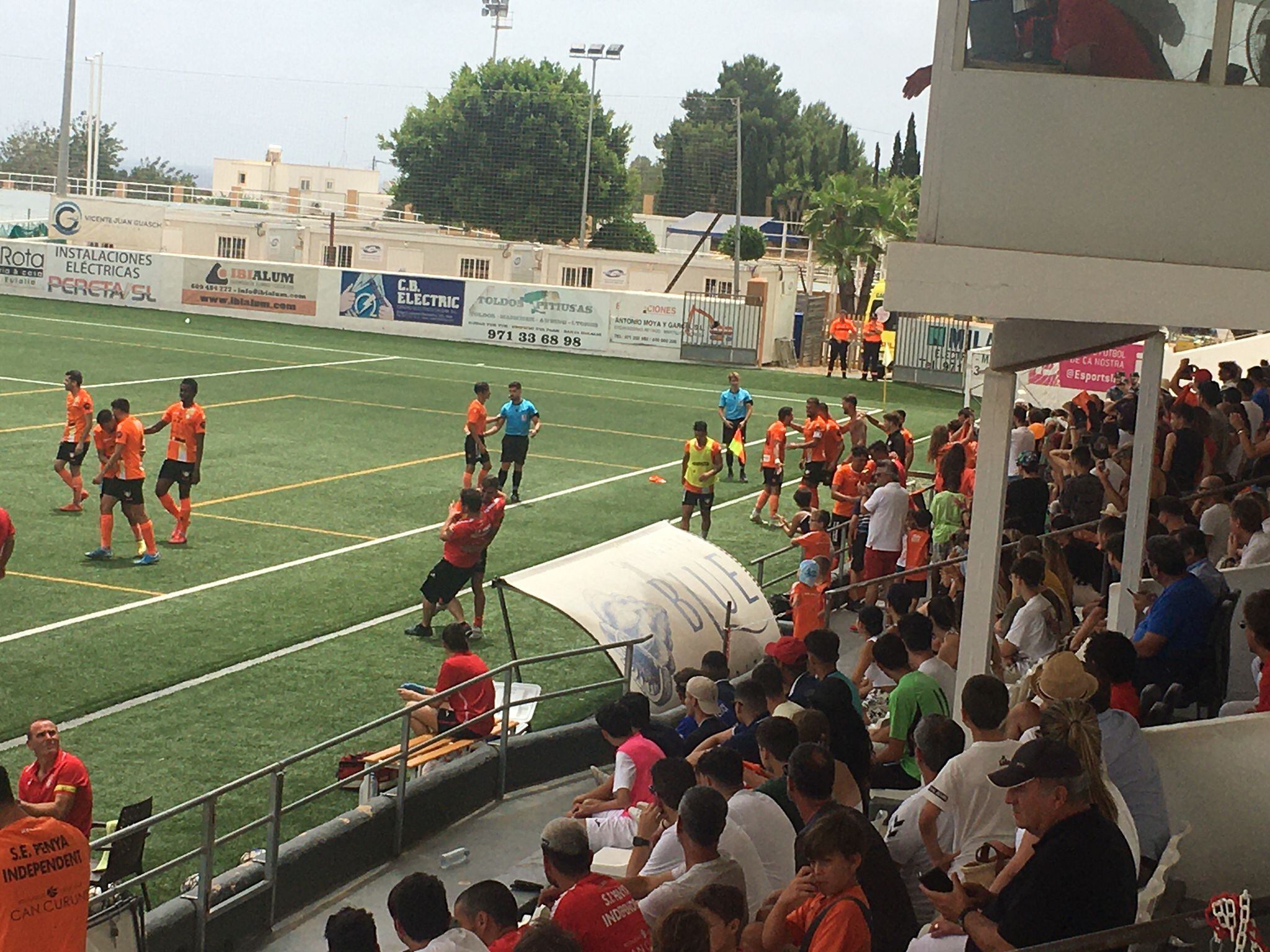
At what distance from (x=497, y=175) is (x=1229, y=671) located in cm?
7928

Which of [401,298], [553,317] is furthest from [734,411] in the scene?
[401,298]

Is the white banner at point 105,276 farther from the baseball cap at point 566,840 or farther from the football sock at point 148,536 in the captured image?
the baseball cap at point 566,840

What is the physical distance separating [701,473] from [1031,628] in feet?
33.7

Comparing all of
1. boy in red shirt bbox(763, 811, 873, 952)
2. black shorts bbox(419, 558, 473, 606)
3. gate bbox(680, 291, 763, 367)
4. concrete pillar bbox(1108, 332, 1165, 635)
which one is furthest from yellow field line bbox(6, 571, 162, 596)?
gate bbox(680, 291, 763, 367)

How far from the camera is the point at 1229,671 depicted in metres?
10.0

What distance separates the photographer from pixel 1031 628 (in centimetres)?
1029

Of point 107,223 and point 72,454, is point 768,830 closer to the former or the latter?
point 72,454

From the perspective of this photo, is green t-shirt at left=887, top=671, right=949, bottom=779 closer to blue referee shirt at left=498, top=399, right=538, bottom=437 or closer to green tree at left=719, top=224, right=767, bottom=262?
blue referee shirt at left=498, top=399, right=538, bottom=437

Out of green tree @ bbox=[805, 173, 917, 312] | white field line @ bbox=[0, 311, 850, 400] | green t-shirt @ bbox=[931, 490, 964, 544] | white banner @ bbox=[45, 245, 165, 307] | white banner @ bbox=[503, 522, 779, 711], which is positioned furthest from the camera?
green tree @ bbox=[805, 173, 917, 312]

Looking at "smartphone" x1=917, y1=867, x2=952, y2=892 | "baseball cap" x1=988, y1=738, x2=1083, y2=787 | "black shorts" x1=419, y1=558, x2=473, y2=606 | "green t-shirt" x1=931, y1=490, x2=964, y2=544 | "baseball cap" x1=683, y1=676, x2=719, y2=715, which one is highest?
"baseball cap" x1=988, y1=738, x2=1083, y2=787

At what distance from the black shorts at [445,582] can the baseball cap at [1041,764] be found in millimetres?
10621

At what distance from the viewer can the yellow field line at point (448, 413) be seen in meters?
31.2

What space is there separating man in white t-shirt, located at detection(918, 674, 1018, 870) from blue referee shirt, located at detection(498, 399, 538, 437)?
16.6 meters

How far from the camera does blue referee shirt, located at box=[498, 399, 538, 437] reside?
2302cm
